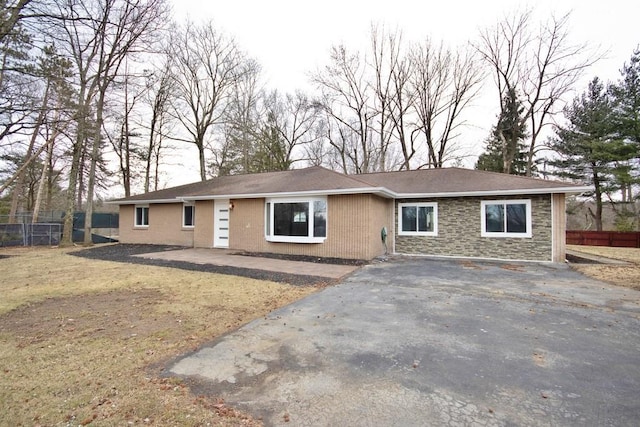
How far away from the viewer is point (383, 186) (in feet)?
42.8

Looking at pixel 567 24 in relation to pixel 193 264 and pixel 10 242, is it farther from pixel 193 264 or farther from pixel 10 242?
pixel 10 242

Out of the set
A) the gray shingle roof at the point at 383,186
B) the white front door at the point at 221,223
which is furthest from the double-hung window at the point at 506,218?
the white front door at the point at 221,223

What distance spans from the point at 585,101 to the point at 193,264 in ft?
87.9

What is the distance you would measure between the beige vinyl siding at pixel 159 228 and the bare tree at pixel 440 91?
684 inches

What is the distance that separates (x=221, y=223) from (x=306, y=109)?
1547 centimetres

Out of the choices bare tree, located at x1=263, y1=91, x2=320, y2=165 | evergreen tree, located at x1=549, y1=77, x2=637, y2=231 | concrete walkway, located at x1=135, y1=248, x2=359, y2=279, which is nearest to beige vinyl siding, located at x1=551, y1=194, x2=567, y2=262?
concrete walkway, located at x1=135, y1=248, x2=359, y2=279

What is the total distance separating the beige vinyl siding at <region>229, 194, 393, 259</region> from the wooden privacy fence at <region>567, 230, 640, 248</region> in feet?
56.5

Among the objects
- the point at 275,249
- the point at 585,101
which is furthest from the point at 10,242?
the point at 585,101

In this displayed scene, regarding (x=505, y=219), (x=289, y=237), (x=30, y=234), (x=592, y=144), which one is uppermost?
(x=592, y=144)

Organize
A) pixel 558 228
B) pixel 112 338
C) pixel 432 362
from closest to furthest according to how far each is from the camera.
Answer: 1. pixel 432 362
2. pixel 112 338
3. pixel 558 228

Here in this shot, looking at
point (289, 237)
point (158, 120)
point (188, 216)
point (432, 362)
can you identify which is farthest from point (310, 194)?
point (158, 120)

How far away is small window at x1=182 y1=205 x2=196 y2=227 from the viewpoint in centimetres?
1442

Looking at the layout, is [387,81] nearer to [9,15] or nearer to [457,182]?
[457,182]

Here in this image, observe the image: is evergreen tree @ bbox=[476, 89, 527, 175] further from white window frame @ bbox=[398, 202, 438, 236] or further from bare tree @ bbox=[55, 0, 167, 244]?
bare tree @ bbox=[55, 0, 167, 244]
